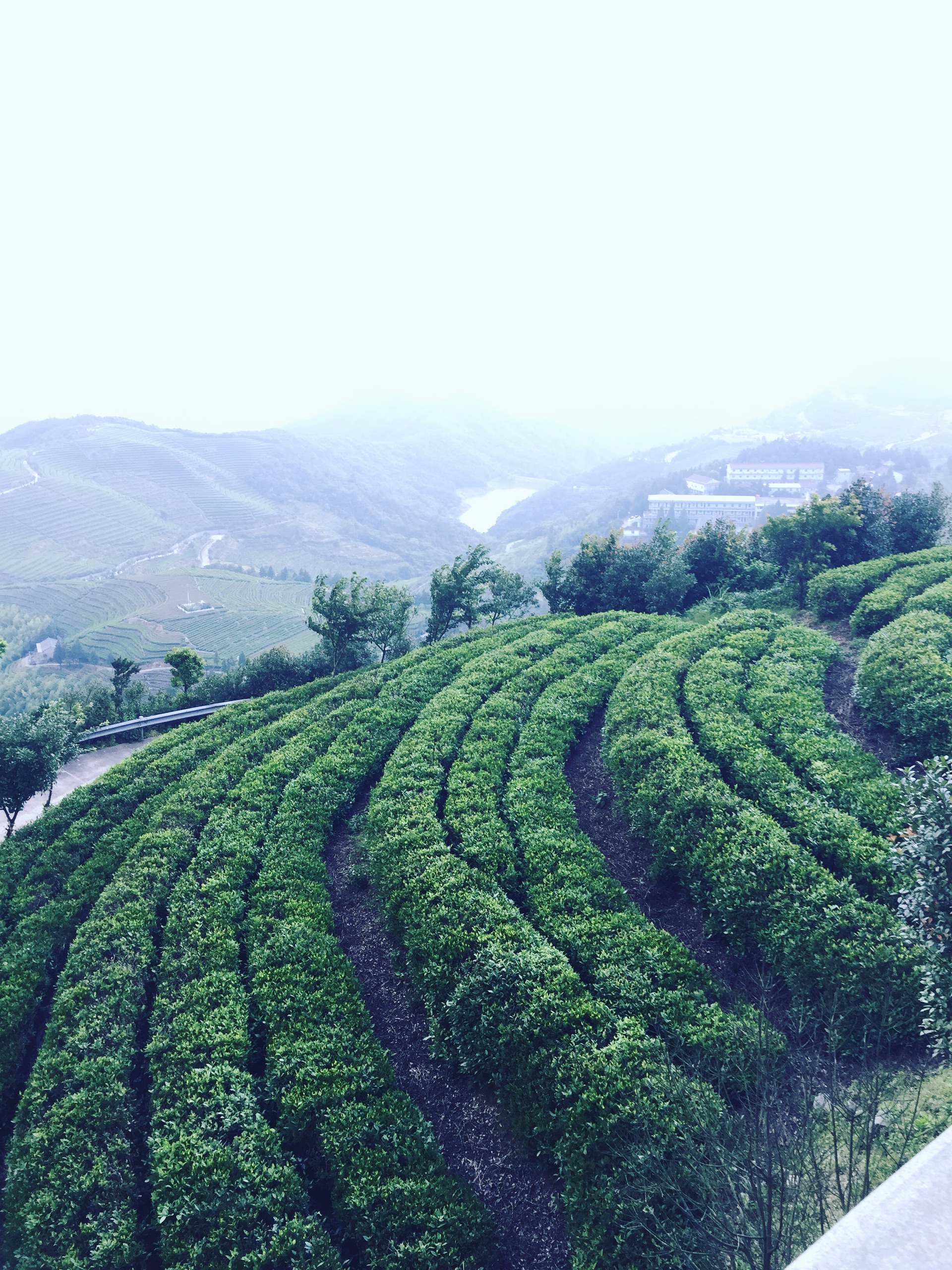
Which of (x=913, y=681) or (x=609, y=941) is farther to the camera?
(x=913, y=681)

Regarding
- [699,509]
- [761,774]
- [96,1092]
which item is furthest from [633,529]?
[96,1092]

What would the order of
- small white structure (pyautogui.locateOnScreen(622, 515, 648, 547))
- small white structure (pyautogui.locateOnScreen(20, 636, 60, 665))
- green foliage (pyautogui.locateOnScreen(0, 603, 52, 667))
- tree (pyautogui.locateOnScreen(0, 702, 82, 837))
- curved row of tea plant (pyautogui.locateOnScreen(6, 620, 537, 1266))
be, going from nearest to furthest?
1. curved row of tea plant (pyautogui.locateOnScreen(6, 620, 537, 1266))
2. tree (pyautogui.locateOnScreen(0, 702, 82, 837))
3. small white structure (pyautogui.locateOnScreen(20, 636, 60, 665))
4. green foliage (pyautogui.locateOnScreen(0, 603, 52, 667))
5. small white structure (pyautogui.locateOnScreen(622, 515, 648, 547))

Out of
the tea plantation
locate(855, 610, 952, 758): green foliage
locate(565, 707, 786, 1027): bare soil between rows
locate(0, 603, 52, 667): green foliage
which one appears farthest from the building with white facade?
locate(565, 707, 786, 1027): bare soil between rows

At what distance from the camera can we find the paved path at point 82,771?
78.6 feet

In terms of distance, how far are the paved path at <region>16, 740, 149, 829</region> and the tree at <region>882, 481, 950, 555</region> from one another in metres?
35.9

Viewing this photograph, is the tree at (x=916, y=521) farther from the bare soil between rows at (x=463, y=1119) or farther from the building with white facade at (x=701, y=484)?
the building with white facade at (x=701, y=484)

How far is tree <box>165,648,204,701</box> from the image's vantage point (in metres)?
31.6

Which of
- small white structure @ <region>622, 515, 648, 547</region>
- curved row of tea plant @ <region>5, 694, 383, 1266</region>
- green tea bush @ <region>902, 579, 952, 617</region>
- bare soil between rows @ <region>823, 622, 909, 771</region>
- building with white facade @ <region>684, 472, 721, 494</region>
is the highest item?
building with white facade @ <region>684, 472, 721, 494</region>

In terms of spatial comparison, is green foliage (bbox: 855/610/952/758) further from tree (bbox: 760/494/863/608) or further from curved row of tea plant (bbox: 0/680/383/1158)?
curved row of tea plant (bbox: 0/680/383/1158)

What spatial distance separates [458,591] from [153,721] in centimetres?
1664

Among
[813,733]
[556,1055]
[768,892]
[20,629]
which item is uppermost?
[20,629]

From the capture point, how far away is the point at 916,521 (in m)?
31.2

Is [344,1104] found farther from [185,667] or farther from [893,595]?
[185,667]

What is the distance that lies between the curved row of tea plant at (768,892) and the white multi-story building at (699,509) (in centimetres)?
13910
